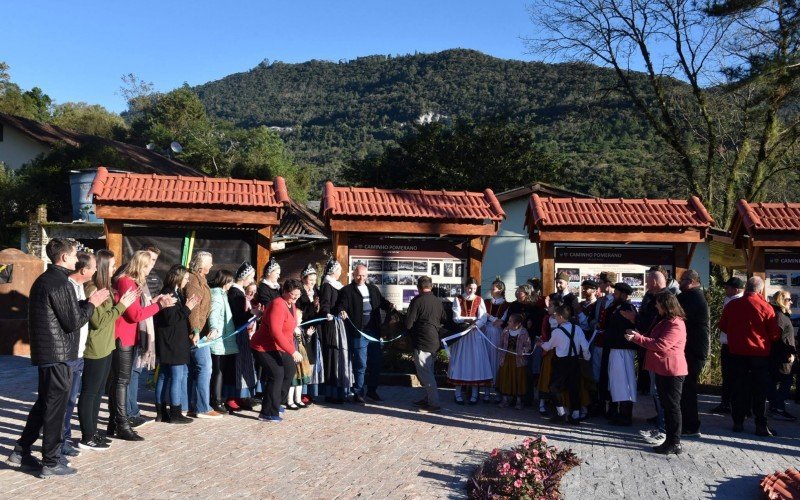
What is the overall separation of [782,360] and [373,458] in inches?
207

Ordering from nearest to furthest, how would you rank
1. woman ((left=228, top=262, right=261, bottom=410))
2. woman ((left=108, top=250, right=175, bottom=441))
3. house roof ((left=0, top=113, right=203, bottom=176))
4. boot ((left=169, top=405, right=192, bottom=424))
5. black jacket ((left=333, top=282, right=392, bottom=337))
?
woman ((left=108, top=250, right=175, bottom=441)) → boot ((left=169, top=405, right=192, bottom=424)) → woman ((left=228, top=262, right=261, bottom=410)) → black jacket ((left=333, top=282, right=392, bottom=337)) → house roof ((left=0, top=113, right=203, bottom=176))

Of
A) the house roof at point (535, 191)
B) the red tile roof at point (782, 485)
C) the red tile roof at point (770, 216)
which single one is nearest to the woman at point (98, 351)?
the red tile roof at point (782, 485)

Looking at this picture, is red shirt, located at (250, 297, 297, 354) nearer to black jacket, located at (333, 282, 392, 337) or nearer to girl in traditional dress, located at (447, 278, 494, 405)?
black jacket, located at (333, 282, 392, 337)

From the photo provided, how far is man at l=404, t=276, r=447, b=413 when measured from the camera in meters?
10.1

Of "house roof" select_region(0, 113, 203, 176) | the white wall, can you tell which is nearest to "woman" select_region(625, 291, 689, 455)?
"house roof" select_region(0, 113, 203, 176)

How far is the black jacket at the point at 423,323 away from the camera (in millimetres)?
10148

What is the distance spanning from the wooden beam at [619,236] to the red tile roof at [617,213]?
113mm

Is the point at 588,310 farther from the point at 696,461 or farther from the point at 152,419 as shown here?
the point at 152,419

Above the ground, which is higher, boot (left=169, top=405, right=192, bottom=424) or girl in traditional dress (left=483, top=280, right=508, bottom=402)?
girl in traditional dress (left=483, top=280, right=508, bottom=402)

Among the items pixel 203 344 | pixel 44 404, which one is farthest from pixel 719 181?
pixel 44 404

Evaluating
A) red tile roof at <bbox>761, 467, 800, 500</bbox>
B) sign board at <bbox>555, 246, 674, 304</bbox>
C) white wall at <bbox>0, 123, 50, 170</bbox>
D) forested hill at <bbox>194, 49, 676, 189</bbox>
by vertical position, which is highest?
forested hill at <bbox>194, 49, 676, 189</bbox>

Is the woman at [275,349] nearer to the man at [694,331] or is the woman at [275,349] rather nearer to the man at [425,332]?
the man at [425,332]

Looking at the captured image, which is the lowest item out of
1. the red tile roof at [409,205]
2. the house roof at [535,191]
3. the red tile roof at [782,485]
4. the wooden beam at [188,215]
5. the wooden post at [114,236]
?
the red tile roof at [782,485]

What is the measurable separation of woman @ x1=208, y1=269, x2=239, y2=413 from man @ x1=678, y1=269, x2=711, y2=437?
515cm
